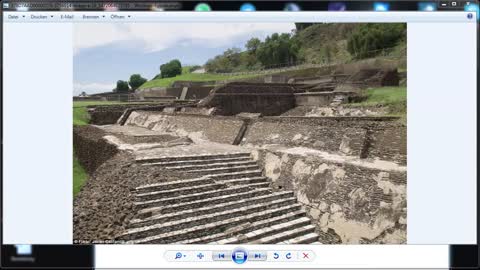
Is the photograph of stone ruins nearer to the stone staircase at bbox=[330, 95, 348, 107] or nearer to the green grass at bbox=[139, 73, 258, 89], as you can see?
the stone staircase at bbox=[330, 95, 348, 107]

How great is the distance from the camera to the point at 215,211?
5.41 metres

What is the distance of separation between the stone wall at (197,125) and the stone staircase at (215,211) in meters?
2.53

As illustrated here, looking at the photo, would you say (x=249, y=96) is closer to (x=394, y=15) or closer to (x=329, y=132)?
(x=329, y=132)

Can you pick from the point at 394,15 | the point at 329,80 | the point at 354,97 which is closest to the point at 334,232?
the point at 394,15

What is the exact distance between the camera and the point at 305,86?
19.3 metres

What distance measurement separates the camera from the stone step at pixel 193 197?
5012mm

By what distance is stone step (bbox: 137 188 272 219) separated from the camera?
4871mm

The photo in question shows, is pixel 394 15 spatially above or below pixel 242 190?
above

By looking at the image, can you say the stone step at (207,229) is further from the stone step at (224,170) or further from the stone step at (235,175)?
the stone step at (224,170)

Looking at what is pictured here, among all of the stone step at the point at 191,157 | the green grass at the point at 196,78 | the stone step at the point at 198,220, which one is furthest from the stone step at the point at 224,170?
the green grass at the point at 196,78

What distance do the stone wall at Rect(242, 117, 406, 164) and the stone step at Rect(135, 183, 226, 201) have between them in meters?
2.08

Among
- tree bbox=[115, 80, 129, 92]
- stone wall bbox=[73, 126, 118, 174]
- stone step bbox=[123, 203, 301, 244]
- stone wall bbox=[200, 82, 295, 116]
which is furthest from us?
tree bbox=[115, 80, 129, 92]

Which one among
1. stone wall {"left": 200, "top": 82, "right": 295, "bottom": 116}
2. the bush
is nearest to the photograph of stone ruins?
stone wall {"left": 200, "top": 82, "right": 295, "bottom": 116}

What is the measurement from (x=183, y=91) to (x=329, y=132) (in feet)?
60.0
